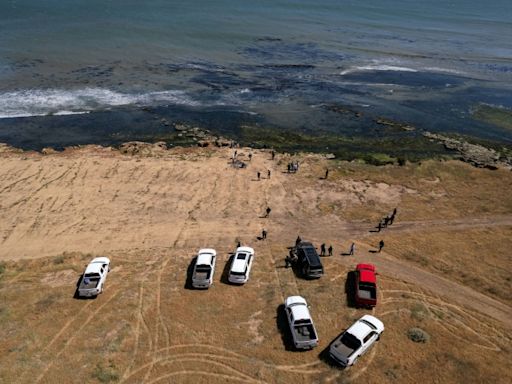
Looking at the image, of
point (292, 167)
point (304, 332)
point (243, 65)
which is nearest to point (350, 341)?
point (304, 332)

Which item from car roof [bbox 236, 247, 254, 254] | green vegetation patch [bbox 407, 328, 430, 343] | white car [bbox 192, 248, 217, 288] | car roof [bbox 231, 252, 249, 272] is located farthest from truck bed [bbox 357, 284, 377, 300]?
white car [bbox 192, 248, 217, 288]

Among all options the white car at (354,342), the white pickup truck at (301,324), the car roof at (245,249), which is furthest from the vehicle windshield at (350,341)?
the car roof at (245,249)

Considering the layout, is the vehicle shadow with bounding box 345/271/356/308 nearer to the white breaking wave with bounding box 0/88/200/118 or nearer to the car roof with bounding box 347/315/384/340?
the car roof with bounding box 347/315/384/340

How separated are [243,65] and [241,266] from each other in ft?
243

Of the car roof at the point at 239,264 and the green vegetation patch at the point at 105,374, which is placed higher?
the car roof at the point at 239,264

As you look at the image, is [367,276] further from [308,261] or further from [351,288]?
[308,261]

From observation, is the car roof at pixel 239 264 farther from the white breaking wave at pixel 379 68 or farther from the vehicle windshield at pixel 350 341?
the white breaking wave at pixel 379 68

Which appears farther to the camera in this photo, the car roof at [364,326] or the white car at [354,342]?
the car roof at [364,326]

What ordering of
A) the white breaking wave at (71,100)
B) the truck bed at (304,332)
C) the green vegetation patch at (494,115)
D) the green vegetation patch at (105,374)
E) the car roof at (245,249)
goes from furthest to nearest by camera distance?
the green vegetation patch at (494,115)
the white breaking wave at (71,100)
the car roof at (245,249)
the truck bed at (304,332)
the green vegetation patch at (105,374)

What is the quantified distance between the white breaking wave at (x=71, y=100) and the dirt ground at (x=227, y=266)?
1821cm

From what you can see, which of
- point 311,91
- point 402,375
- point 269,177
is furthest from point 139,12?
point 402,375

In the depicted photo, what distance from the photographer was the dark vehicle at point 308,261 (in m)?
33.5

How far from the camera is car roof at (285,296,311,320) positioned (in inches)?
1112

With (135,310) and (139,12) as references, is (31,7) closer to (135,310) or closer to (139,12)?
(139,12)
